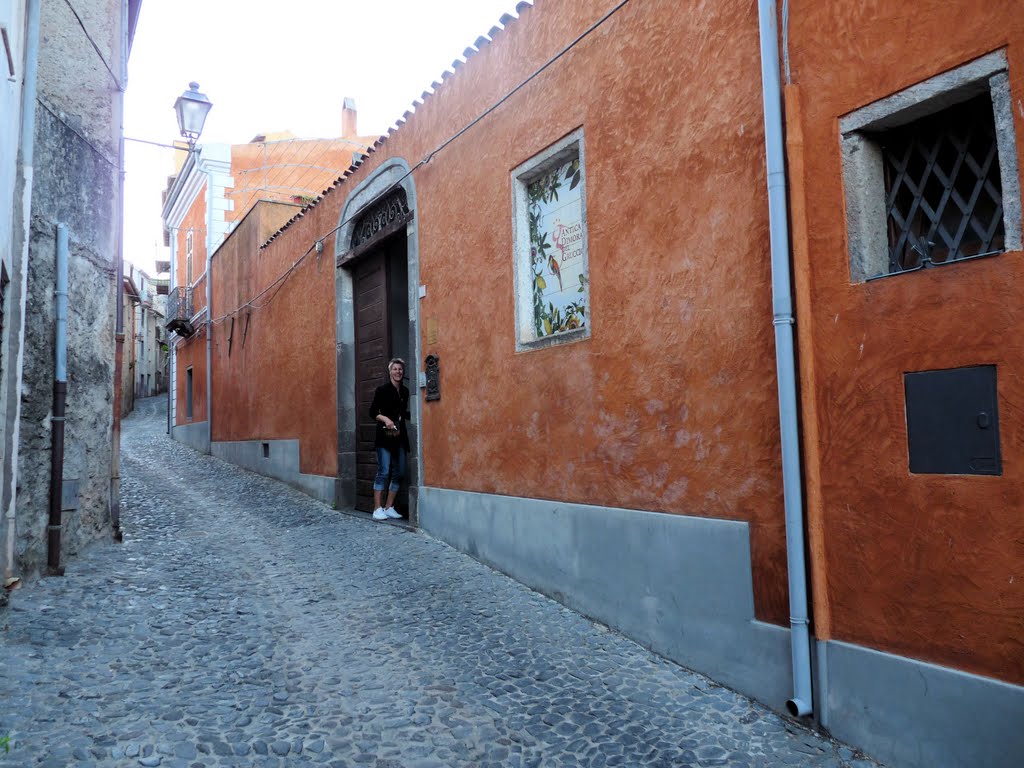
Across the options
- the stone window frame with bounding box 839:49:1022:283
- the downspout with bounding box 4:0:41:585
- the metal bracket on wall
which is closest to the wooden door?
the metal bracket on wall

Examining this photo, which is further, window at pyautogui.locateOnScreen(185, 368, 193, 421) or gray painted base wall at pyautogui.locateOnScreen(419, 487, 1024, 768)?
window at pyautogui.locateOnScreen(185, 368, 193, 421)

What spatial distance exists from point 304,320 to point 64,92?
4695 millimetres

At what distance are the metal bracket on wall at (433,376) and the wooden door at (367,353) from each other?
1.56 metres

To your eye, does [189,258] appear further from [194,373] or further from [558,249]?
[558,249]

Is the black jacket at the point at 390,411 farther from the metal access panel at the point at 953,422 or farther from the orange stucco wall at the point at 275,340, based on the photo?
the metal access panel at the point at 953,422

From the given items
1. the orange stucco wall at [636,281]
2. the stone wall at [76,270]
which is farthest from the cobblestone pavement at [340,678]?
the orange stucco wall at [636,281]

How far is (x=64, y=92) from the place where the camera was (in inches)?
231

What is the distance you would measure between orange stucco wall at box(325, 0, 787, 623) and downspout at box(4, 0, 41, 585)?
315 cm

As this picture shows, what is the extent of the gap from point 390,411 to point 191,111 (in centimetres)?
466

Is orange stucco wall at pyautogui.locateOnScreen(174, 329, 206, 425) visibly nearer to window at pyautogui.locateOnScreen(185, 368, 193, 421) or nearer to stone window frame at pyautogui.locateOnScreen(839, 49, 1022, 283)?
window at pyautogui.locateOnScreen(185, 368, 193, 421)

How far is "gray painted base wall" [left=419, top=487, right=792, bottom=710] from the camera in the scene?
359 centimetres

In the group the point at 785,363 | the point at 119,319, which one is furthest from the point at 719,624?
the point at 119,319

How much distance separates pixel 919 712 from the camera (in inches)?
111

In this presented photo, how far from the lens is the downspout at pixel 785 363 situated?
323 centimetres
